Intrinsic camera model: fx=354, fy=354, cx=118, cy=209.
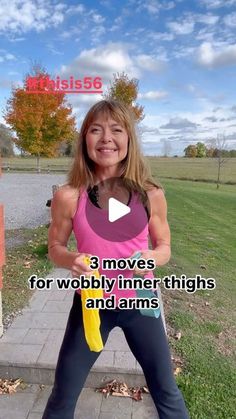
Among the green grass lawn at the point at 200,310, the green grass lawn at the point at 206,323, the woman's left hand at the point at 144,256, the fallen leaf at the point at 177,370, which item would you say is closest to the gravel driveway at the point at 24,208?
the green grass lawn at the point at 200,310

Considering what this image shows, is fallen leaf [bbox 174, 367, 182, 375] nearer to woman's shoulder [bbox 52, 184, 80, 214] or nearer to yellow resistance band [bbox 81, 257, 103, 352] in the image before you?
yellow resistance band [bbox 81, 257, 103, 352]

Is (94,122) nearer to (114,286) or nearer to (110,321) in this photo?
(114,286)

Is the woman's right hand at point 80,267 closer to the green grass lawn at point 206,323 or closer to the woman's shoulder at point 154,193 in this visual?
the woman's shoulder at point 154,193

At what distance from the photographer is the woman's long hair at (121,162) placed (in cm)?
157

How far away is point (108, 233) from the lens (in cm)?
155

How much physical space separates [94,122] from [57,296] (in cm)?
259

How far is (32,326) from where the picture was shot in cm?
306

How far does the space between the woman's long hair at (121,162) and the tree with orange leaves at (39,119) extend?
23.1 meters

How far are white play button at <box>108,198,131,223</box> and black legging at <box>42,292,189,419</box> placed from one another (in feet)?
1.43

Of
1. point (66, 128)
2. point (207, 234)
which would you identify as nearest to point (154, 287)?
point (207, 234)

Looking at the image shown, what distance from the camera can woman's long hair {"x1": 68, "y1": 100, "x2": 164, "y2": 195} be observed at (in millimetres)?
1570

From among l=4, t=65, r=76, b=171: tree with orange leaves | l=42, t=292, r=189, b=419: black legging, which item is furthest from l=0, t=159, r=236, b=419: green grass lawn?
l=4, t=65, r=76, b=171: tree with orange leaves

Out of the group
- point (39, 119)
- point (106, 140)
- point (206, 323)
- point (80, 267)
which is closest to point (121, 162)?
point (106, 140)

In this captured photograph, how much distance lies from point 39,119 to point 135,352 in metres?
24.3
